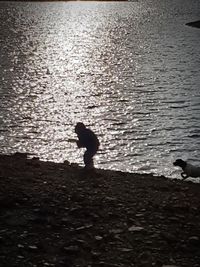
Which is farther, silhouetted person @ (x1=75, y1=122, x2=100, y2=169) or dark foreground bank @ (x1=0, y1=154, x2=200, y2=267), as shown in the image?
silhouetted person @ (x1=75, y1=122, x2=100, y2=169)

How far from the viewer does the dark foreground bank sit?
1093 centimetres

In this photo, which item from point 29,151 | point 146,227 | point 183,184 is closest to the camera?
point 146,227

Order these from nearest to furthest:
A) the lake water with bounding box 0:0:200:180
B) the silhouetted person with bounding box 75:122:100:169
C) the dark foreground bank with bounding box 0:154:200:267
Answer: the dark foreground bank with bounding box 0:154:200:267
the silhouetted person with bounding box 75:122:100:169
the lake water with bounding box 0:0:200:180

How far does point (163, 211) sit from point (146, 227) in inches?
63.3

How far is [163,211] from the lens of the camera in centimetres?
1422

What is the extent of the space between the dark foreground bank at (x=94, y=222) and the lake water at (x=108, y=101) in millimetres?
6872

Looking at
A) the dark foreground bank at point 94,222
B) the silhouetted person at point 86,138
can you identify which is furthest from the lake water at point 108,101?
the dark foreground bank at point 94,222

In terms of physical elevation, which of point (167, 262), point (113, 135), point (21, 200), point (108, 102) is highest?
point (108, 102)

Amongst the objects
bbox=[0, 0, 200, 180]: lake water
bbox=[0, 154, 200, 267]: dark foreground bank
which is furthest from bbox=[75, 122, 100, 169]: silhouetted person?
bbox=[0, 0, 200, 180]: lake water

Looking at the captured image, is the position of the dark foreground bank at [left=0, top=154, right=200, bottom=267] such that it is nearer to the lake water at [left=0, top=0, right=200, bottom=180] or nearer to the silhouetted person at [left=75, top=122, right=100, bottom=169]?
the silhouetted person at [left=75, top=122, right=100, bottom=169]

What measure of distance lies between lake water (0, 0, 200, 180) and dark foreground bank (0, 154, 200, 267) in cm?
687

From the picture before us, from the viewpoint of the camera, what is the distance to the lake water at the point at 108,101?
26766mm

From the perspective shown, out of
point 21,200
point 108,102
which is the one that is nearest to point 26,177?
point 21,200

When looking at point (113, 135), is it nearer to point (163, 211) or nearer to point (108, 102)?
point (108, 102)
